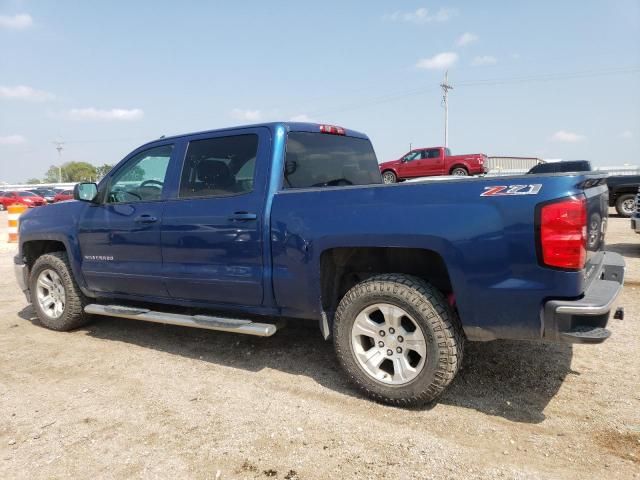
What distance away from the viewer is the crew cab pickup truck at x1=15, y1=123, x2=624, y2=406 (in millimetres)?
2691

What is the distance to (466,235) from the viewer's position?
9.27ft


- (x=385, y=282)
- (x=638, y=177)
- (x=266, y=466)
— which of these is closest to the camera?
(x=266, y=466)

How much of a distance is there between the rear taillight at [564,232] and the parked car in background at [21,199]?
3355cm

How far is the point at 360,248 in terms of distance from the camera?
3.45 metres

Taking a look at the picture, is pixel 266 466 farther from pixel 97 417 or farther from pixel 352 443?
pixel 97 417

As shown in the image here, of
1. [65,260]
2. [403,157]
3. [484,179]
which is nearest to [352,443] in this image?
[484,179]

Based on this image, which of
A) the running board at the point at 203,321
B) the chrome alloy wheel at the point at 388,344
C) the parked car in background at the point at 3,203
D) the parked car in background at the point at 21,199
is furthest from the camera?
the parked car in background at the point at 3,203

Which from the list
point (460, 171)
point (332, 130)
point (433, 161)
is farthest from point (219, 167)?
point (433, 161)

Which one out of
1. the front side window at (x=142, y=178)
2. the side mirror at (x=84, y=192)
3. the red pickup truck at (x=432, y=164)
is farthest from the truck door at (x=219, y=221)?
the red pickup truck at (x=432, y=164)

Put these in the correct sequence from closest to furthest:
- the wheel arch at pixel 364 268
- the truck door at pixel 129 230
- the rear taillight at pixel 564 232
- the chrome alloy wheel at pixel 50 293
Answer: the rear taillight at pixel 564 232, the wheel arch at pixel 364 268, the truck door at pixel 129 230, the chrome alloy wheel at pixel 50 293

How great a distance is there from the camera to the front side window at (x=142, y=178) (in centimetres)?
438

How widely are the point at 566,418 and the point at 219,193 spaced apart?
9.60ft

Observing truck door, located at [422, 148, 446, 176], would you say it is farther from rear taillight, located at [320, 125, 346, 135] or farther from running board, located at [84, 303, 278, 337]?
running board, located at [84, 303, 278, 337]

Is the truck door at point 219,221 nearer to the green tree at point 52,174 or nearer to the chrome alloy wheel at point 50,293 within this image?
the chrome alloy wheel at point 50,293
